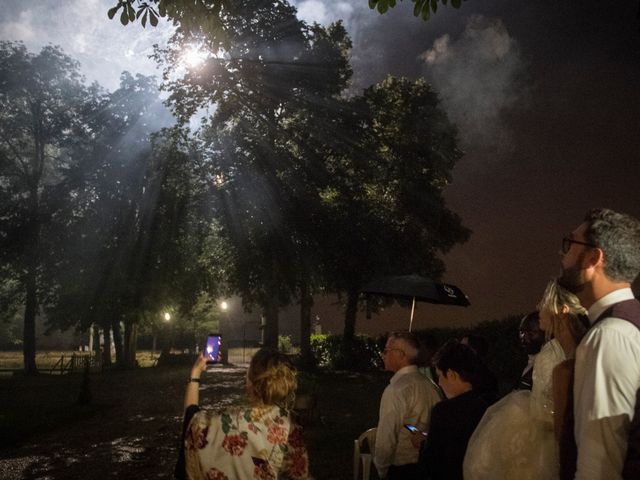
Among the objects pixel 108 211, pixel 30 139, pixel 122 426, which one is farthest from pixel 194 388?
pixel 30 139

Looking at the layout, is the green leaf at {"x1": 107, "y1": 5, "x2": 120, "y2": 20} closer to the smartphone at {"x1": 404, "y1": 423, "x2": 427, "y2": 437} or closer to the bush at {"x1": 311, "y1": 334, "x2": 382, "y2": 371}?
the smartphone at {"x1": 404, "y1": 423, "x2": 427, "y2": 437}

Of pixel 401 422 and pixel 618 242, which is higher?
pixel 618 242

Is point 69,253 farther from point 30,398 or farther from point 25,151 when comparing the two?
point 30,398

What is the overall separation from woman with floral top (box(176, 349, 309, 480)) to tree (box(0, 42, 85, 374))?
32187 millimetres

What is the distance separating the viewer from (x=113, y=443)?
1112 cm

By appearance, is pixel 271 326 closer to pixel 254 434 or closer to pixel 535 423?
pixel 254 434

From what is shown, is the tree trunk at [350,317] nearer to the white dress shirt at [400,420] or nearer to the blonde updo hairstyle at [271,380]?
the white dress shirt at [400,420]

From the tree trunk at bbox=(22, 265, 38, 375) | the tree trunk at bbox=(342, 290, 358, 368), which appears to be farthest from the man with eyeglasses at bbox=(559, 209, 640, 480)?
the tree trunk at bbox=(22, 265, 38, 375)

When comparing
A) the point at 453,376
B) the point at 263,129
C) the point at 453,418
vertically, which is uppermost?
the point at 263,129

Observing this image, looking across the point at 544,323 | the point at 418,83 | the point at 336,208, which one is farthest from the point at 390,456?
the point at 418,83

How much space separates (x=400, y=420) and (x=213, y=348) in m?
1.72

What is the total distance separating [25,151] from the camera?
35.6m

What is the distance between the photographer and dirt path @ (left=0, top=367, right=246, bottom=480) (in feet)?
28.9

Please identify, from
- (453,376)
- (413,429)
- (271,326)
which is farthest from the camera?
(271,326)
